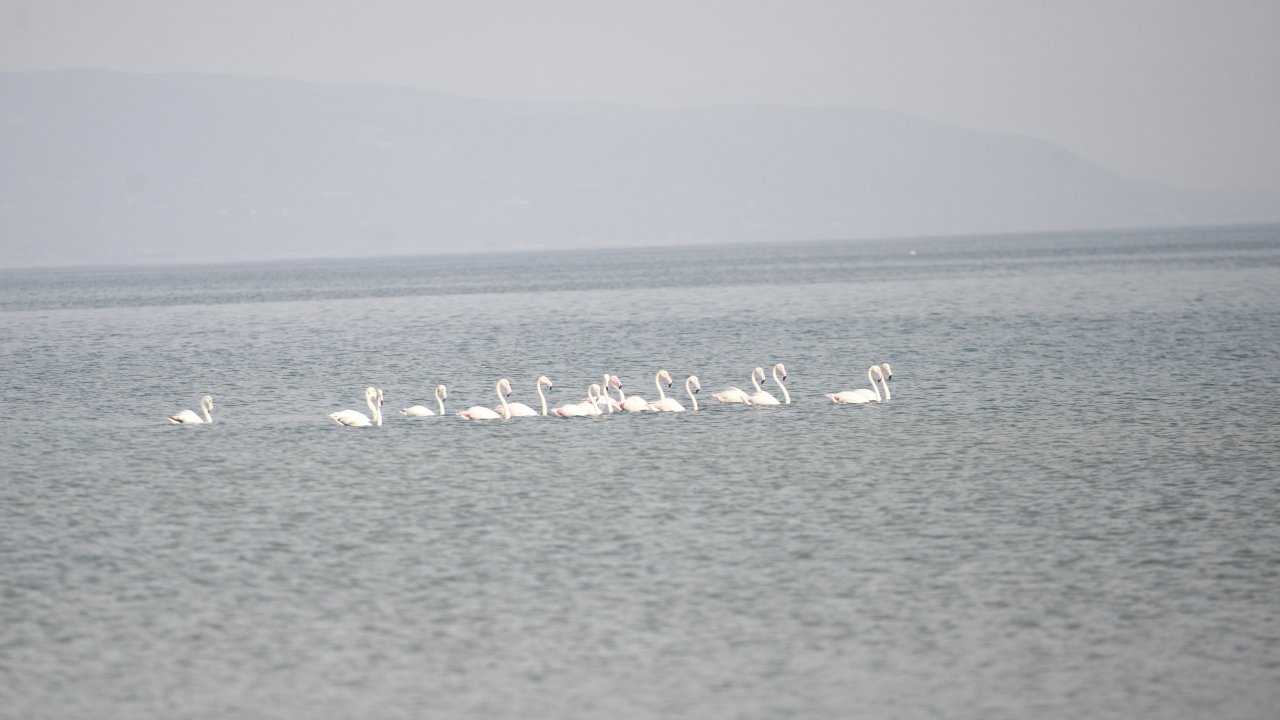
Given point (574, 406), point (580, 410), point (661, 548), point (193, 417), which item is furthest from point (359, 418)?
point (661, 548)

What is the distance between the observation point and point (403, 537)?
25109 millimetres

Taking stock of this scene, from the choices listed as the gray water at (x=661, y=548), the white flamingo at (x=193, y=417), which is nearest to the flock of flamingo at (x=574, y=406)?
the white flamingo at (x=193, y=417)

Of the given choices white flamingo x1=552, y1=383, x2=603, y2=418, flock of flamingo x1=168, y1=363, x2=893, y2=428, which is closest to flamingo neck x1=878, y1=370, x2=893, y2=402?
flock of flamingo x1=168, y1=363, x2=893, y2=428

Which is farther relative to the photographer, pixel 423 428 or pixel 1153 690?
pixel 423 428

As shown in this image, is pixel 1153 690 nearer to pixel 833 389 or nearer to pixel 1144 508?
pixel 1144 508

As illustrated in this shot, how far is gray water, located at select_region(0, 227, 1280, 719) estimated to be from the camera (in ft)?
56.6

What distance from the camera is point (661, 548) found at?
2384 cm

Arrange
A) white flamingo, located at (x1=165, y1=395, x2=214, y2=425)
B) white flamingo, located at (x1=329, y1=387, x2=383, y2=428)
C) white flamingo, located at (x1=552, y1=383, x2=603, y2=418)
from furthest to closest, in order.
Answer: white flamingo, located at (x1=165, y1=395, x2=214, y2=425), white flamingo, located at (x1=552, y1=383, x2=603, y2=418), white flamingo, located at (x1=329, y1=387, x2=383, y2=428)

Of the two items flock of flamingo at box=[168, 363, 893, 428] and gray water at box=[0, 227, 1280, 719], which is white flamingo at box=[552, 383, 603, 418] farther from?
gray water at box=[0, 227, 1280, 719]

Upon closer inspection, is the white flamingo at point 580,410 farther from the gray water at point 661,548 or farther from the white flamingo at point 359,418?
the white flamingo at point 359,418

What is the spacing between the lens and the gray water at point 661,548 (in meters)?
17.3

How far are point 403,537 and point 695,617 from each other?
687cm

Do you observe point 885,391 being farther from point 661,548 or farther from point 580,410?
point 661,548

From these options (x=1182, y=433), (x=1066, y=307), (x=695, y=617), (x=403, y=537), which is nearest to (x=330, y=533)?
(x=403, y=537)
